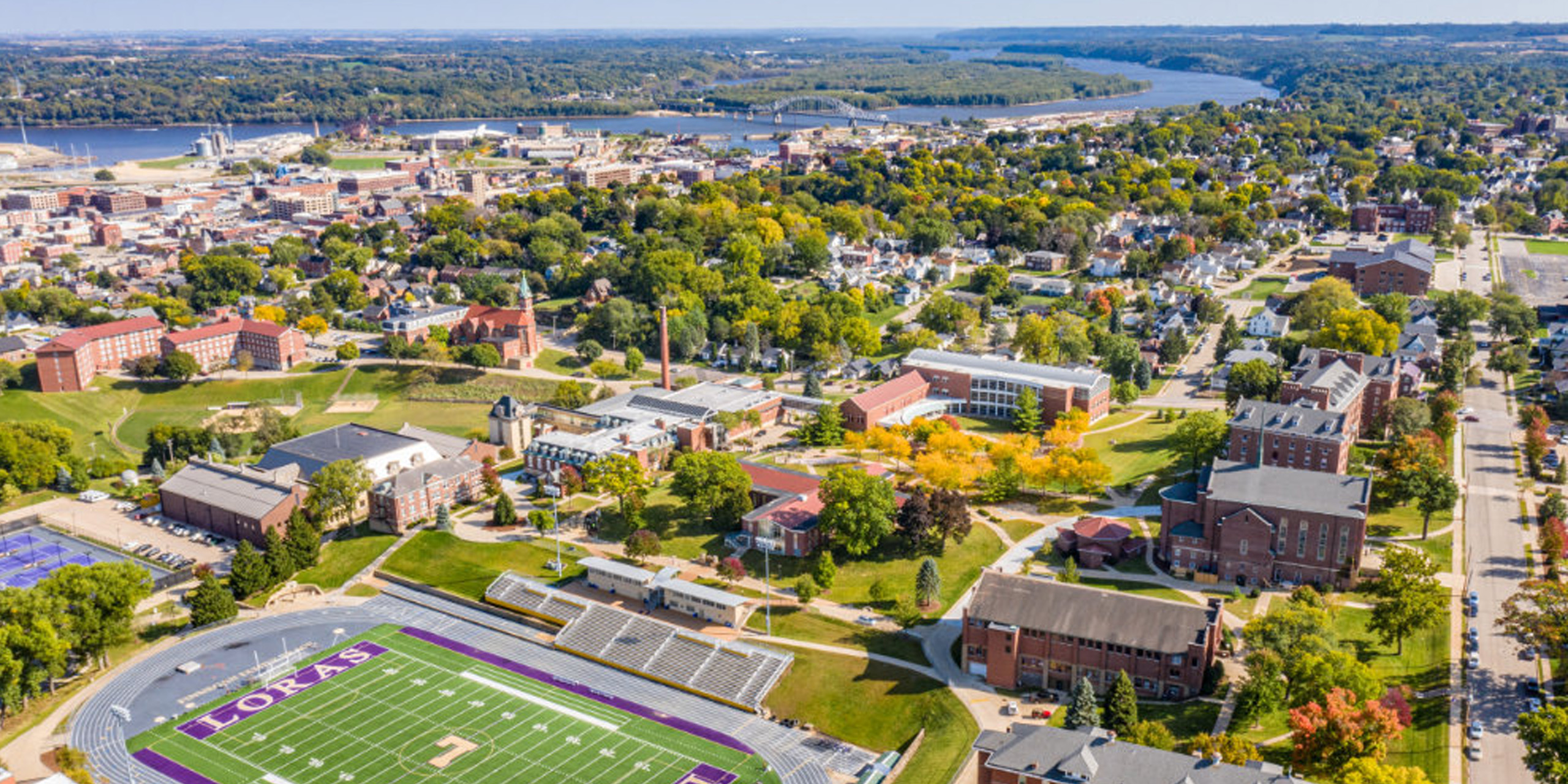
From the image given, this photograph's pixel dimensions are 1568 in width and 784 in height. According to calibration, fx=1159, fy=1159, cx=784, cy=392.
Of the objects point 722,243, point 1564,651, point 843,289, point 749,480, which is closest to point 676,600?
point 749,480

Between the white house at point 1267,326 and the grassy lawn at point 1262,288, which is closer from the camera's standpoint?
the white house at point 1267,326

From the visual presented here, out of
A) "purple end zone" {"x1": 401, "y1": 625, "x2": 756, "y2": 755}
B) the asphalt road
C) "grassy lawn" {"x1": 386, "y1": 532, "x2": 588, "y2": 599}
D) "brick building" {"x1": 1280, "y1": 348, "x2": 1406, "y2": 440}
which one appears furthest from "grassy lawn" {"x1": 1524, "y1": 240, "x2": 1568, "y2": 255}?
"purple end zone" {"x1": 401, "y1": 625, "x2": 756, "y2": 755}

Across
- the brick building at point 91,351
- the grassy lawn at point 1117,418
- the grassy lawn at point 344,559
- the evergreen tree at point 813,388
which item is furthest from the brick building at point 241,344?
the grassy lawn at point 1117,418

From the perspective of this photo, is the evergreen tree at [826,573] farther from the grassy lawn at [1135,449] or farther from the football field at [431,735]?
the grassy lawn at [1135,449]

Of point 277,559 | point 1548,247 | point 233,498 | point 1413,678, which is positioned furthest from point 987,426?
point 1548,247

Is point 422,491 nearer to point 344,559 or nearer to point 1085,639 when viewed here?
point 344,559

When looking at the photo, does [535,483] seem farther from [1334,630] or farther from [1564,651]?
[1564,651]
